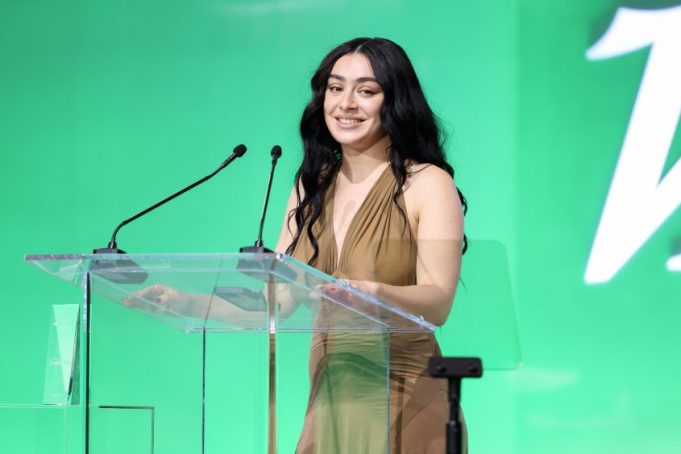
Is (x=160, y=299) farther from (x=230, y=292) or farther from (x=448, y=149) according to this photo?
(x=448, y=149)

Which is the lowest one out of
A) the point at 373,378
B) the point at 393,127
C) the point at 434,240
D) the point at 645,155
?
the point at 373,378

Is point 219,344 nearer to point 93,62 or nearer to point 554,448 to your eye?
point 554,448

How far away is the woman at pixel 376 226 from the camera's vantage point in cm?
196

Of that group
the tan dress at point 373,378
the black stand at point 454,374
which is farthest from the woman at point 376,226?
the black stand at point 454,374

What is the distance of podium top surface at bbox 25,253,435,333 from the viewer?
1806 millimetres

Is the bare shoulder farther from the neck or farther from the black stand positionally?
the black stand

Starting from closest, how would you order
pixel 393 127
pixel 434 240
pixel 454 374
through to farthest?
pixel 454 374 < pixel 434 240 < pixel 393 127

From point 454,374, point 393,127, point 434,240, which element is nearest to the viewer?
→ point 454,374

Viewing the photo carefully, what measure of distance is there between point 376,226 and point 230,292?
52 cm

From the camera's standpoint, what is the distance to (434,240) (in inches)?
89.5

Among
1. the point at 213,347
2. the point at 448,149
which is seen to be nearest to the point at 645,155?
the point at 448,149

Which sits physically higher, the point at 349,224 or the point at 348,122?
the point at 348,122

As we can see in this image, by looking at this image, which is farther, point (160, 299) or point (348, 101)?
point (348, 101)

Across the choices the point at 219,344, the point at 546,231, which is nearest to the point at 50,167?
the point at 546,231
